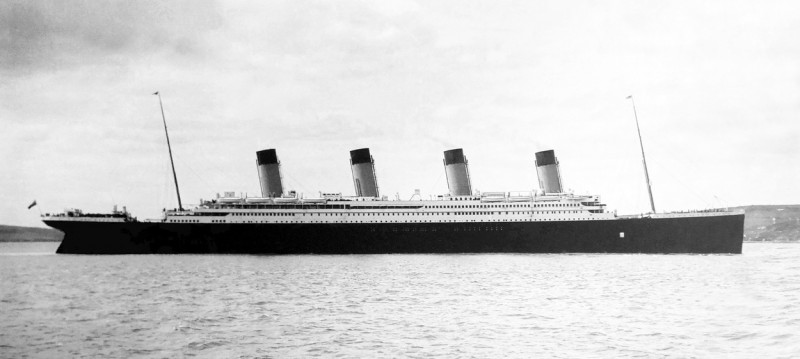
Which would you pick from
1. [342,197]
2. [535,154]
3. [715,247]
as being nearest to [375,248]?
[342,197]

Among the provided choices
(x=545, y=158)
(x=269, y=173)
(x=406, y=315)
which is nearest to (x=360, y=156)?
(x=269, y=173)

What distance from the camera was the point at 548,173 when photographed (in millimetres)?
41375

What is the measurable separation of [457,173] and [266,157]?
1103 centimetres

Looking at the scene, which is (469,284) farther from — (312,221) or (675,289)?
(312,221)

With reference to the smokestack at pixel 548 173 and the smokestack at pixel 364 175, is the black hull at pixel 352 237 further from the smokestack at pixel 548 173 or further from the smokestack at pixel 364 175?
the smokestack at pixel 548 173

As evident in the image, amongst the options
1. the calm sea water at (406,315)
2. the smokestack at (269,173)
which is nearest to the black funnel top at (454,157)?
the smokestack at (269,173)

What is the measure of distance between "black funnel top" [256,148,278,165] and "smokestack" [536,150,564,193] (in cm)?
1520

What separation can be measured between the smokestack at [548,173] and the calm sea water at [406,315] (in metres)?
19.0

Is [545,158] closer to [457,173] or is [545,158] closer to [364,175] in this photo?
[457,173]

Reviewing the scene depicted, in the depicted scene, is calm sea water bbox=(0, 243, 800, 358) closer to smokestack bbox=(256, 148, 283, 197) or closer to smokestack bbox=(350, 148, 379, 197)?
smokestack bbox=(256, 148, 283, 197)

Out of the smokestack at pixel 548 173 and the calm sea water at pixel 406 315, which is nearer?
the calm sea water at pixel 406 315

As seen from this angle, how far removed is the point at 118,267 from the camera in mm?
27781

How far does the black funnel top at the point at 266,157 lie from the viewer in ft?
130

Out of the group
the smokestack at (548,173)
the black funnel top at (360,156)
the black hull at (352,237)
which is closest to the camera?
the black hull at (352,237)
